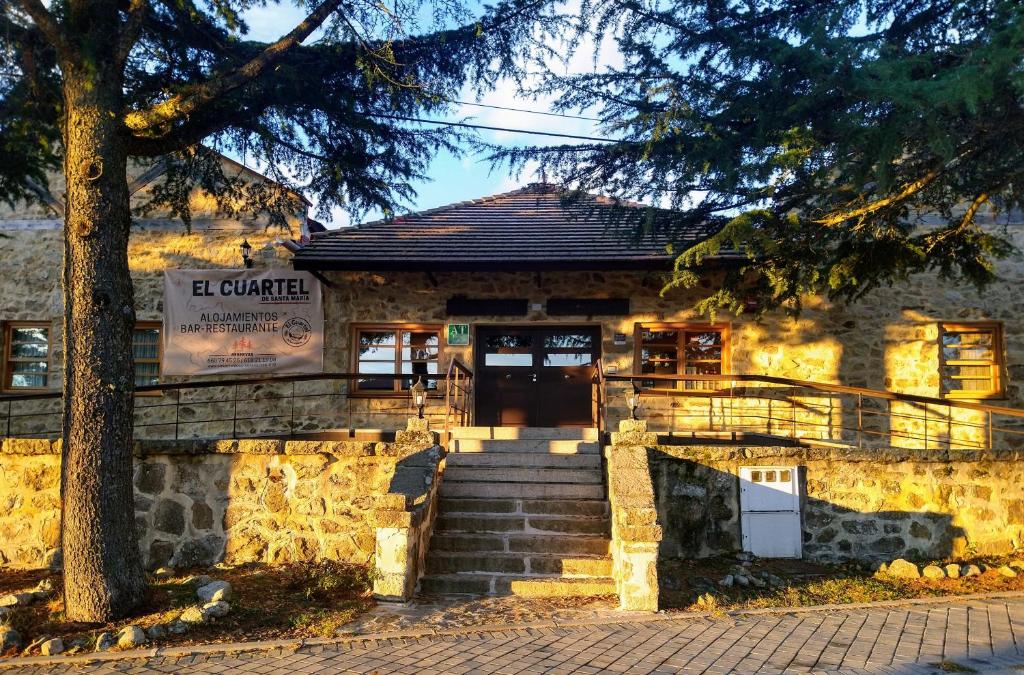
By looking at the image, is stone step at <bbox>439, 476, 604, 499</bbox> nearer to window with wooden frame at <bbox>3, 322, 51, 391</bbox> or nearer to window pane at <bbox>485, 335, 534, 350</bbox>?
window pane at <bbox>485, 335, 534, 350</bbox>

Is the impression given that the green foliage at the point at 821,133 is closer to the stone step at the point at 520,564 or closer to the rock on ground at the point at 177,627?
the stone step at the point at 520,564

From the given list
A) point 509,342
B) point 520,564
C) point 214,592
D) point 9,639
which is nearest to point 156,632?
point 214,592

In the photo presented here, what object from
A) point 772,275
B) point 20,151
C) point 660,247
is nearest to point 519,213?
point 660,247

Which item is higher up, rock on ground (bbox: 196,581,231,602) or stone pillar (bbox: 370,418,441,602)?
stone pillar (bbox: 370,418,441,602)

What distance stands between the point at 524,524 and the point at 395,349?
5.71 metres

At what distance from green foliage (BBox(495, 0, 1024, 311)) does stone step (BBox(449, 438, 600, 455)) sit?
2.16 meters

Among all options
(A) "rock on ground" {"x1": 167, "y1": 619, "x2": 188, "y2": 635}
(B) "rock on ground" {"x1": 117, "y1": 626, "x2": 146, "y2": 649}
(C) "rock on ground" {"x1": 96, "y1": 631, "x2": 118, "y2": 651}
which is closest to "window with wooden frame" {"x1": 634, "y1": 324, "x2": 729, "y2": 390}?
(A) "rock on ground" {"x1": 167, "y1": 619, "x2": 188, "y2": 635}

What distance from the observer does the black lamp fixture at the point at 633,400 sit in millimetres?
8242

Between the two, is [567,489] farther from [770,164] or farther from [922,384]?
[922,384]

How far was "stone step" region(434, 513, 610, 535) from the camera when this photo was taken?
24.4 ft

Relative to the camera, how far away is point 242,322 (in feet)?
40.8

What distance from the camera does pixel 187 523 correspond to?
7949 millimetres

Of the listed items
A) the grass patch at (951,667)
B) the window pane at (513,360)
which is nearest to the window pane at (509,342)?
the window pane at (513,360)

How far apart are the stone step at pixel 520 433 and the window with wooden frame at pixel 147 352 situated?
20.1 ft
